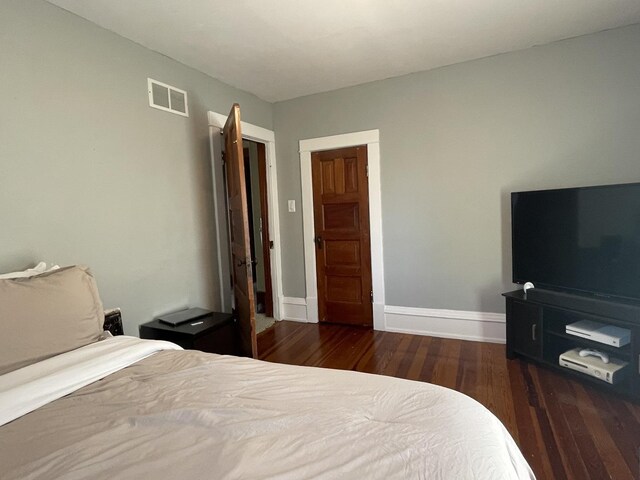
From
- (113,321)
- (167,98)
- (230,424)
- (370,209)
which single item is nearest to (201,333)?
(113,321)

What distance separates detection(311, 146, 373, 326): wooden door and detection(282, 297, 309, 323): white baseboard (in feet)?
0.67

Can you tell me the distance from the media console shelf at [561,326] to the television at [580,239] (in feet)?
0.37

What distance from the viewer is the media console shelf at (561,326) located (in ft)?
6.64

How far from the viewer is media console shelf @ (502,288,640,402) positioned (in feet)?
6.64

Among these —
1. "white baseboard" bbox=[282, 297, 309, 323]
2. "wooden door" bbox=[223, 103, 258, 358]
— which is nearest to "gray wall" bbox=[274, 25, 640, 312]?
"white baseboard" bbox=[282, 297, 309, 323]

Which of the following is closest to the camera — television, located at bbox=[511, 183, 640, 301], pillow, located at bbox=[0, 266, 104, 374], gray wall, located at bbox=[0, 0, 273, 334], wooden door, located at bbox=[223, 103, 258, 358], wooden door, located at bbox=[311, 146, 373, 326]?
pillow, located at bbox=[0, 266, 104, 374]

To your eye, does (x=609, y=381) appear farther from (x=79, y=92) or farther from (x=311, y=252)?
(x=79, y=92)

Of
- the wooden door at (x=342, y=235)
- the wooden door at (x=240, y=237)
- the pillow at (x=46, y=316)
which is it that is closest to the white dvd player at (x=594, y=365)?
the wooden door at (x=342, y=235)

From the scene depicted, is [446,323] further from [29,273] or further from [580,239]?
[29,273]

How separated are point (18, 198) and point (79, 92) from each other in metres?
0.74

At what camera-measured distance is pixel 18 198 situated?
174cm

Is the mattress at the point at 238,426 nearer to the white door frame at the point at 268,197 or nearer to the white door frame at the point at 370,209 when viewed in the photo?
the white door frame at the point at 268,197

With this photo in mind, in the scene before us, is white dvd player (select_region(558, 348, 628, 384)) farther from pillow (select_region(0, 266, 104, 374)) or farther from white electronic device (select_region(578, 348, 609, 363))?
pillow (select_region(0, 266, 104, 374))

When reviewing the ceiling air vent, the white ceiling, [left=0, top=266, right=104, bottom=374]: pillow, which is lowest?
[left=0, top=266, right=104, bottom=374]: pillow
